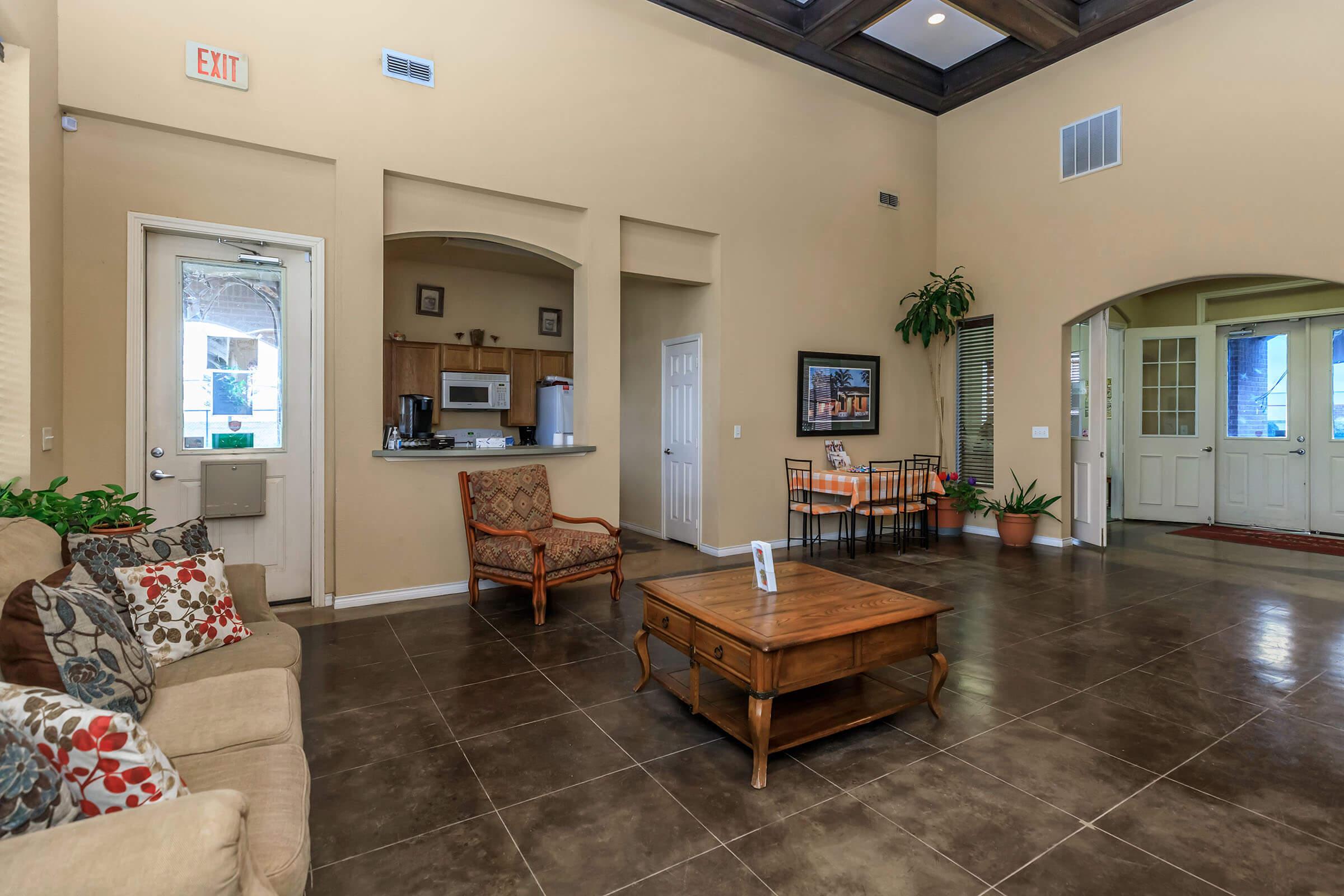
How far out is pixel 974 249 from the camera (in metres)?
7.35

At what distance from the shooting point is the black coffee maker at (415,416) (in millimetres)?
6055

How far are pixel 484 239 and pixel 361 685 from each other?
332 cm

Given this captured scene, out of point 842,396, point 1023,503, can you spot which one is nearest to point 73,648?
point 842,396

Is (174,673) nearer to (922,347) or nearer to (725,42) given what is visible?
(725,42)

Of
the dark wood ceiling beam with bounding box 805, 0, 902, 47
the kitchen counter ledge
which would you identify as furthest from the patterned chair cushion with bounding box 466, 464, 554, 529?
the dark wood ceiling beam with bounding box 805, 0, 902, 47

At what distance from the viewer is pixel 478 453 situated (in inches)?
192

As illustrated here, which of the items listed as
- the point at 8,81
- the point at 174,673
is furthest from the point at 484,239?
the point at 174,673

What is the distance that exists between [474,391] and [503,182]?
9.09 feet

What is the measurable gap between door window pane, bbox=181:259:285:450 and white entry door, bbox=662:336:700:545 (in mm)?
3439

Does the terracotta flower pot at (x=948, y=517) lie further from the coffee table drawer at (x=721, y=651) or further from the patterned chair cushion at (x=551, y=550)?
the coffee table drawer at (x=721, y=651)

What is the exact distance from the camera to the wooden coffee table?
238cm

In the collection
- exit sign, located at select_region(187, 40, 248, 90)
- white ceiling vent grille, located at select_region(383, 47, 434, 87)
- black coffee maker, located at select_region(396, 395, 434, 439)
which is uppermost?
white ceiling vent grille, located at select_region(383, 47, 434, 87)

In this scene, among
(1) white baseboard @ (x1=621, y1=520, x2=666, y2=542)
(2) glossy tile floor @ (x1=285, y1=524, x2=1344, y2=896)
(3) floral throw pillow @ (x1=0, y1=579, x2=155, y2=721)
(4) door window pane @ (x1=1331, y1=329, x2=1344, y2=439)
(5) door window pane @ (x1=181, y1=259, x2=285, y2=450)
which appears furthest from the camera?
(1) white baseboard @ (x1=621, y1=520, x2=666, y2=542)

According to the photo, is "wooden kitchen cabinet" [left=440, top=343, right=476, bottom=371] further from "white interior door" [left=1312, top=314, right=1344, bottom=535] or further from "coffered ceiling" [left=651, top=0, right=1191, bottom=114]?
"white interior door" [left=1312, top=314, right=1344, bottom=535]
